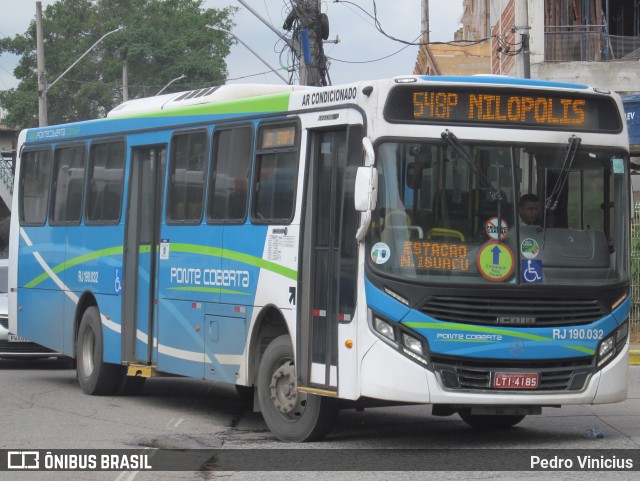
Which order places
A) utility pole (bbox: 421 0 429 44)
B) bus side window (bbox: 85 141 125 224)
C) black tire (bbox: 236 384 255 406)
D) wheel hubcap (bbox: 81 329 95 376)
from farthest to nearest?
utility pole (bbox: 421 0 429 44) < wheel hubcap (bbox: 81 329 95 376) < bus side window (bbox: 85 141 125 224) < black tire (bbox: 236 384 255 406)

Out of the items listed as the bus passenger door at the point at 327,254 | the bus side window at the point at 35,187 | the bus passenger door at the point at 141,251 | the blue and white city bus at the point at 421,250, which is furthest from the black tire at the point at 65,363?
the bus passenger door at the point at 327,254

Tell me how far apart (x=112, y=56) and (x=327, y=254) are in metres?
69.9

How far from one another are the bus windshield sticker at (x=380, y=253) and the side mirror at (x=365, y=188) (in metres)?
0.37

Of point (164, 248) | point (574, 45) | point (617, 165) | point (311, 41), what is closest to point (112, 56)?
point (574, 45)

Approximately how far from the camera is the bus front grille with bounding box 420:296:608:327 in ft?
33.2

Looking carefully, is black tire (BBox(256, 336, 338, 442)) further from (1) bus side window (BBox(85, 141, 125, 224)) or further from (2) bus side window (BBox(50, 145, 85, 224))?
(2) bus side window (BBox(50, 145, 85, 224))

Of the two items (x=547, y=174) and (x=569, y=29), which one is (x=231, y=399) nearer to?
(x=547, y=174)

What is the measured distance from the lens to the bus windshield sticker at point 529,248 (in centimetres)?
1035

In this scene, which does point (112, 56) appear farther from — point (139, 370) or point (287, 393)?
point (287, 393)

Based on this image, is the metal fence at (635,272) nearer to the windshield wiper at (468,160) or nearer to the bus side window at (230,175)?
the bus side window at (230,175)

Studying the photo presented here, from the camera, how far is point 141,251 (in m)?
14.4

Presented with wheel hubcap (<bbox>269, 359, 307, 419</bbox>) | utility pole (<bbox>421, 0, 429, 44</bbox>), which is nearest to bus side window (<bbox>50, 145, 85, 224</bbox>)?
wheel hubcap (<bbox>269, 359, 307, 419</bbox>)

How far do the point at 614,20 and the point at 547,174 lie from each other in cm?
2618

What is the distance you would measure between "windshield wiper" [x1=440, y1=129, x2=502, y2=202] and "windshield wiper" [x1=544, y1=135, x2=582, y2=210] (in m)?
0.47
